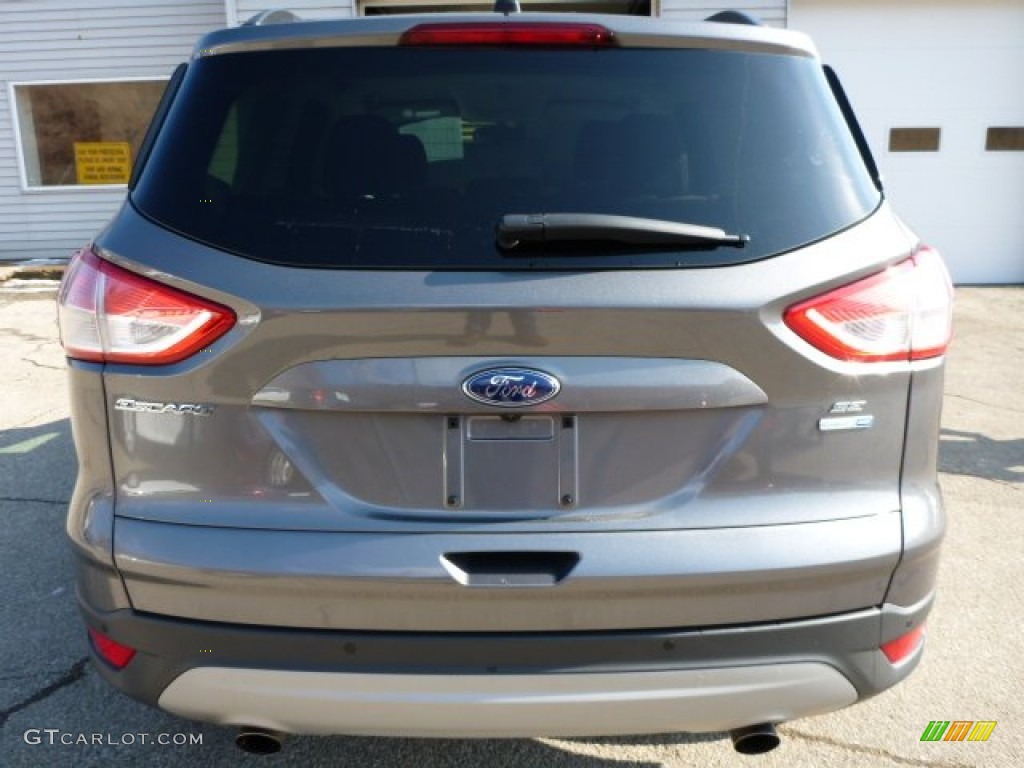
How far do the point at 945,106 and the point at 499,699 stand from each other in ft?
36.7

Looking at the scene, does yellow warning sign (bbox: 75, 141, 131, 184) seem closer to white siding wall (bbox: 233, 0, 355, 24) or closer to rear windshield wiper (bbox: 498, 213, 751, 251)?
white siding wall (bbox: 233, 0, 355, 24)

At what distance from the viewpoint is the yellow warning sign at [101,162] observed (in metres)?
13.4

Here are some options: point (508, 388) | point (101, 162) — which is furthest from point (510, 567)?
point (101, 162)

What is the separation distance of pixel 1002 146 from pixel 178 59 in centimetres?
1092

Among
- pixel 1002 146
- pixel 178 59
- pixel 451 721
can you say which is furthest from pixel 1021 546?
pixel 178 59

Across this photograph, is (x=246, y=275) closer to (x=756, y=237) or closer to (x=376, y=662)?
(x=376, y=662)

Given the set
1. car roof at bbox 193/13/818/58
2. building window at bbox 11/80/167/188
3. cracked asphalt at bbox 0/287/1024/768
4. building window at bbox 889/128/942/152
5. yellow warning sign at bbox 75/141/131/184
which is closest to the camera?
car roof at bbox 193/13/818/58

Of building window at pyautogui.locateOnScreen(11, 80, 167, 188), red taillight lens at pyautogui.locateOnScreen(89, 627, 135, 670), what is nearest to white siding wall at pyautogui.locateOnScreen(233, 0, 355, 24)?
building window at pyautogui.locateOnScreen(11, 80, 167, 188)

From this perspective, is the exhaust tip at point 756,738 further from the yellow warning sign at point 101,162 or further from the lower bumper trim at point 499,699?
→ the yellow warning sign at point 101,162

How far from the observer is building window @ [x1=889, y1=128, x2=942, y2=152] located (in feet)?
36.0

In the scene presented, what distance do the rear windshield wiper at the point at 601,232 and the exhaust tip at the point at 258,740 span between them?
1.22 m

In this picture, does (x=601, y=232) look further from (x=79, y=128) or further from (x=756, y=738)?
(x=79, y=128)
